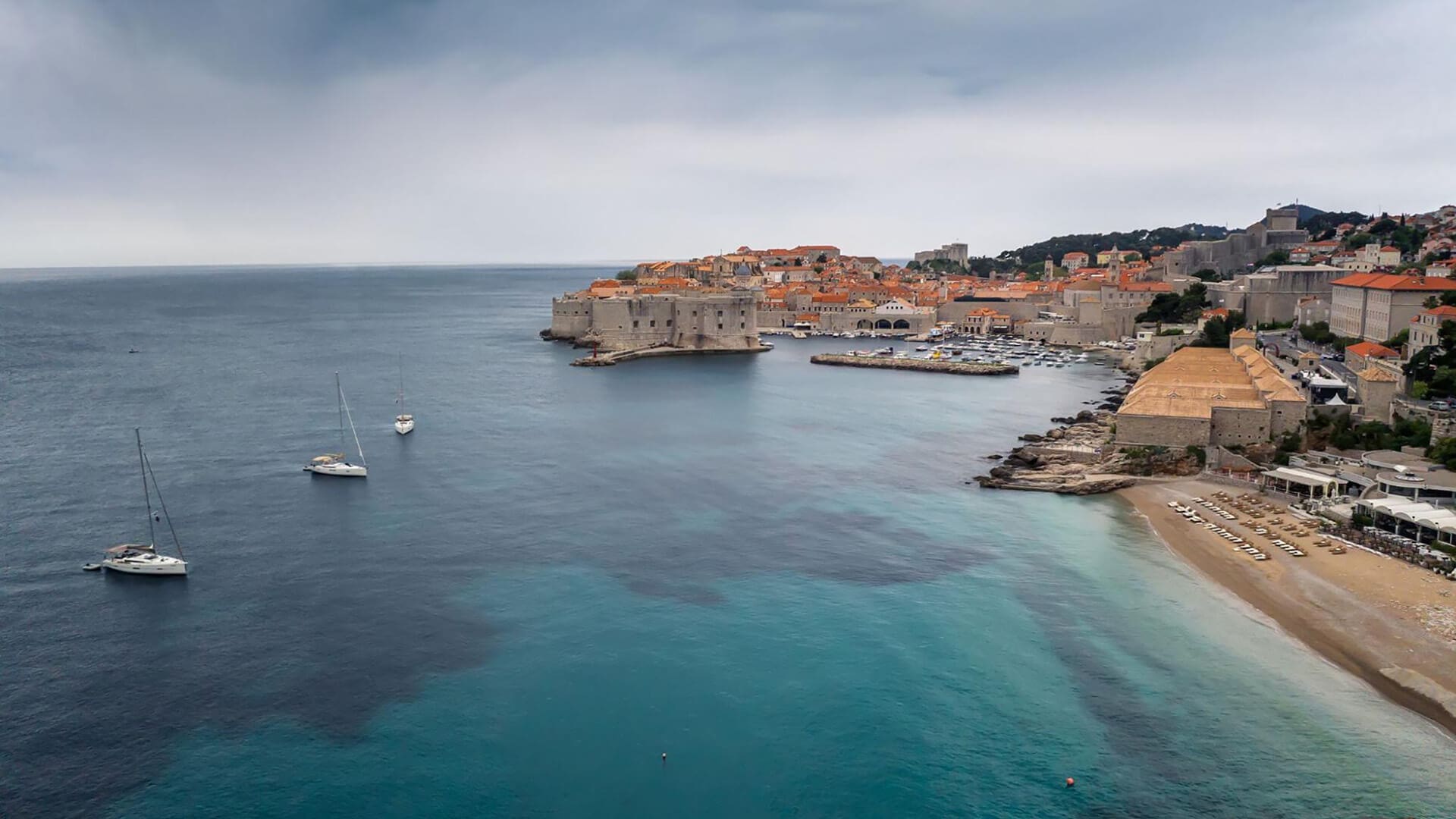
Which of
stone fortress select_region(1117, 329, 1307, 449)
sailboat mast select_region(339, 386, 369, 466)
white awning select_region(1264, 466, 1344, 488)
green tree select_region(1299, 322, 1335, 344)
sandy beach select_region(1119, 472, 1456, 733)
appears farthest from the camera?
green tree select_region(1299, 322, 1335, 344)

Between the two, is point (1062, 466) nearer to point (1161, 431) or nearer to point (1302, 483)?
point (1161, 431)

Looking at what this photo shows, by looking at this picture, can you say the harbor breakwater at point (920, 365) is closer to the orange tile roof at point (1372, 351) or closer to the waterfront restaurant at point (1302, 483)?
the orange tile roof at point (1372, 351)

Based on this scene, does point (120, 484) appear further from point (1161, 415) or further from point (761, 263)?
point (761, 263)

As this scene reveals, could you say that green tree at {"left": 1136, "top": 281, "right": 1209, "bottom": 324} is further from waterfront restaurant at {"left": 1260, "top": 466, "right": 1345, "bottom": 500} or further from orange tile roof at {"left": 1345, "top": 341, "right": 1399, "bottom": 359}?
waterfront restaurant at {"left": 1260, "top": 466, "right": 1345, "bottom": 500}

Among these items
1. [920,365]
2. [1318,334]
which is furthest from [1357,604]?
[920,365]

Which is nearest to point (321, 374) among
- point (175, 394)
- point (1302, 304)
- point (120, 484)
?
point (175, 394)

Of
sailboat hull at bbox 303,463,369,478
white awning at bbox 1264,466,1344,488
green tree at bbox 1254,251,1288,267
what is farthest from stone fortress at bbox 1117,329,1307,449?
green tree at bbox 1254,251,1288,267
